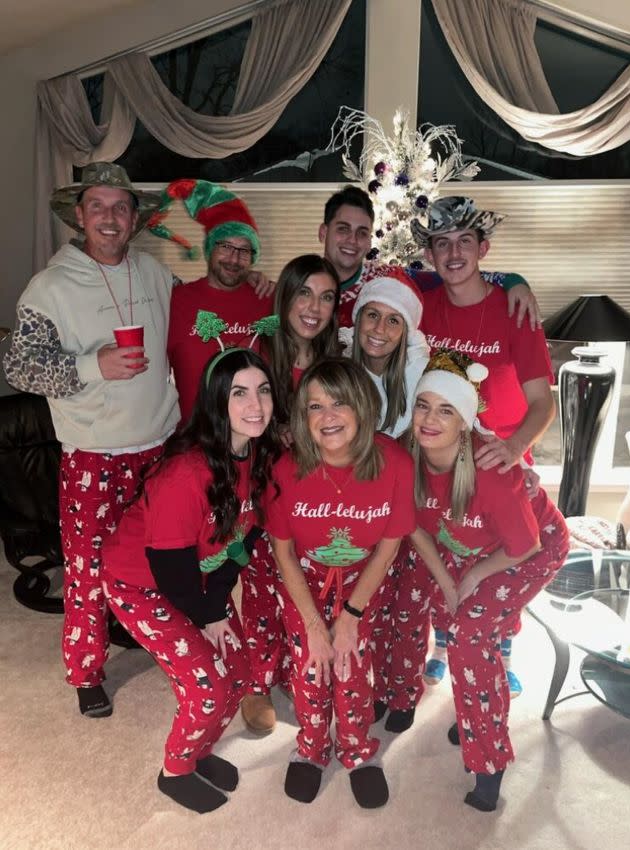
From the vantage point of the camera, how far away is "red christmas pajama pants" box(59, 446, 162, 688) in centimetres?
229

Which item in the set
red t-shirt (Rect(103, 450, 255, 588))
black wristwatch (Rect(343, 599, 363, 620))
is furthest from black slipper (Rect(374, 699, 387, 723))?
red t-shirt (Rect(103, 450, 255, 588))

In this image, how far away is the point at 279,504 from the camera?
78.0 inches

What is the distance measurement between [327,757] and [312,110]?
12.1 ft

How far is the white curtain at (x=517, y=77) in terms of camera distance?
12.7ft

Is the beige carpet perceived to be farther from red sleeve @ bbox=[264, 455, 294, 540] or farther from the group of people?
red sleeve @ bbox=[264, 455, 294, 540]

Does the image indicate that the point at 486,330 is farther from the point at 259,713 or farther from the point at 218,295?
the point at 259,713

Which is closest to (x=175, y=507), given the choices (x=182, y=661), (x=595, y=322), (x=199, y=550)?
(x=199, y=550)

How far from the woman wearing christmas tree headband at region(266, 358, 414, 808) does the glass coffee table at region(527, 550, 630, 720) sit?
2.24 ft

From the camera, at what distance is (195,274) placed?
426 cm

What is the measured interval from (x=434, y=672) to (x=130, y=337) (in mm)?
1752

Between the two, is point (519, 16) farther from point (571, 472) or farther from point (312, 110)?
point (571, 472)

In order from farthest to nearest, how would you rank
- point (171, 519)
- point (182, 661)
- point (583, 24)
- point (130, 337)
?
point (583, 24) → point (130, 337) → point (182, 661) → point (171, 519)

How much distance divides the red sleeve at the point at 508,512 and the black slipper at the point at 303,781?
93cm

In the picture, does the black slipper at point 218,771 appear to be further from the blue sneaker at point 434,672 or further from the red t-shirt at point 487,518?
the red t-shirt at point 487,518
